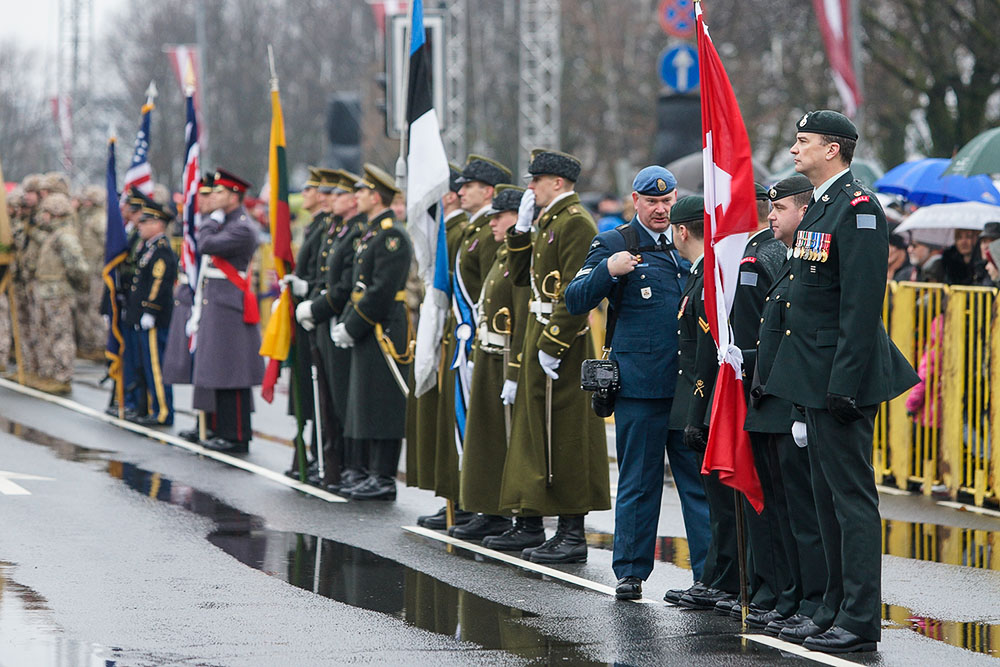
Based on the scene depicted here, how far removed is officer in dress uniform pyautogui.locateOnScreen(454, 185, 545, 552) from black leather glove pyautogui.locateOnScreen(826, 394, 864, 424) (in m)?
3.06

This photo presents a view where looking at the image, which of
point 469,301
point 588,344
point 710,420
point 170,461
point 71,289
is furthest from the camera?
point 71,289

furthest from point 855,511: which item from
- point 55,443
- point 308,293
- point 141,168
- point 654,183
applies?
point 141,168

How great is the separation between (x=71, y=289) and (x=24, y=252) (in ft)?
2.48

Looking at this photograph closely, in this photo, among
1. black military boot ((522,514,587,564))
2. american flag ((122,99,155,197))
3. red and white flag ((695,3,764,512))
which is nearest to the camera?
red and white flag ((695,3,764,512))

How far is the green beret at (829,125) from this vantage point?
7.25 metres

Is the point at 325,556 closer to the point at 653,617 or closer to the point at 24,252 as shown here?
the point at 653,617

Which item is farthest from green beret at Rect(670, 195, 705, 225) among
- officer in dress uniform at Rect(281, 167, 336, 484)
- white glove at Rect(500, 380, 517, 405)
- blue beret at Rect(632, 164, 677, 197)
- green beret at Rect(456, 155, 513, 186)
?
officer in dress uniform at Rect(281, 167, 336, 484)

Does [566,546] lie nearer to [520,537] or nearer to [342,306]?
[520,537]

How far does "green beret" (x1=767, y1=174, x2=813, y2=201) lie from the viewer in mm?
7664

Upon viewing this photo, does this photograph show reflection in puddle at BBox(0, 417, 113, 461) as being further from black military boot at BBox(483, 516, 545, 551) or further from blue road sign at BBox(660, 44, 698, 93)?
blue road sign at BBox(660, 44, 698, 93)

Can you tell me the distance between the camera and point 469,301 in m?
10.5

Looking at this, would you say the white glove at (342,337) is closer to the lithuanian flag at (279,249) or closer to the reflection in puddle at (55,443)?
the lithuanian flag at (279,249)

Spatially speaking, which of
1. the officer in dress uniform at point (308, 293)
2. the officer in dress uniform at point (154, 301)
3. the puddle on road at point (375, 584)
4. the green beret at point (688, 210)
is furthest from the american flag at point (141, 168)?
the green beret at point (688, 210)

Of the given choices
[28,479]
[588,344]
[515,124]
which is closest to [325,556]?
[588,344]
